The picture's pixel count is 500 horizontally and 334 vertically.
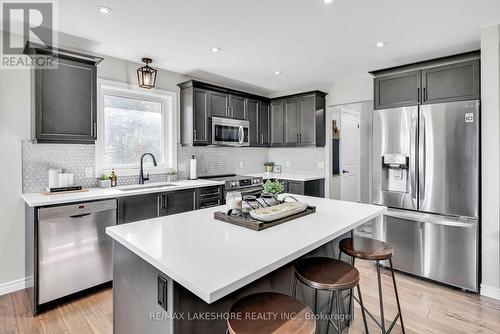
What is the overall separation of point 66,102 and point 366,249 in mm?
2979

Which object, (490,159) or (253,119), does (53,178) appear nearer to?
(253,119)

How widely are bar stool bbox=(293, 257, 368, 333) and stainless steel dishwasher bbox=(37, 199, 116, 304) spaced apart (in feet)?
6.56

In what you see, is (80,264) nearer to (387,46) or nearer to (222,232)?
(222,232)

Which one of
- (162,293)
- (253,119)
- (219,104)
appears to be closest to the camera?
(162,293)

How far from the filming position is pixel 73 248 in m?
2.48

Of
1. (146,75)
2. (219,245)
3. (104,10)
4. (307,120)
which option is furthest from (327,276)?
(307,120)

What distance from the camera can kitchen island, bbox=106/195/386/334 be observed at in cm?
103

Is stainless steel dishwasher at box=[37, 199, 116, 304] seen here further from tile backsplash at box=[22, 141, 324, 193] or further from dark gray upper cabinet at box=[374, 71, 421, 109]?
dark gray upper cabinet at box=[374, 71, 421, 109]

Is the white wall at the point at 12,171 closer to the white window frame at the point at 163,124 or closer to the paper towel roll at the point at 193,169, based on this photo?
the white window frame at the point at 163,124

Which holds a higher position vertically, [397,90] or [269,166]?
[397,90]

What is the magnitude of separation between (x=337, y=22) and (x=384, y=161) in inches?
67.2

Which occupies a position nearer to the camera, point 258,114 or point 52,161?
point 52,161

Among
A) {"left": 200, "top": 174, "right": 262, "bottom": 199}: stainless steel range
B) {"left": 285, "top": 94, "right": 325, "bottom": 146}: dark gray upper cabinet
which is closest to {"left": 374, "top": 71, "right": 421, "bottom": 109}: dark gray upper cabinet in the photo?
{"left": 285, "top": 94, "right": 325, "bottom": 146}: dark gray upper cabinet

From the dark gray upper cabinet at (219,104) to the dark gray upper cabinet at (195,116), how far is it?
0.27 feet
